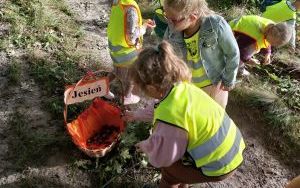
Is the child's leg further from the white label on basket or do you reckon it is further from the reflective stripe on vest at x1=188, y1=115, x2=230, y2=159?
the white label on basket

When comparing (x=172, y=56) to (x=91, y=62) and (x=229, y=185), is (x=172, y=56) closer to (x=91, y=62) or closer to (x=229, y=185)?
(x=229, y=185)

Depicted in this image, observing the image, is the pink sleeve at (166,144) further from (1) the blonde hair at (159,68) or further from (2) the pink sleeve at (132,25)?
(2) the pink sleeve at (132,25)

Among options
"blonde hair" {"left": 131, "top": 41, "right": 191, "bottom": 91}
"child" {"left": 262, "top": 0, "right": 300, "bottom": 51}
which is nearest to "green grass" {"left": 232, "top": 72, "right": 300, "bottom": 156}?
"child" {"left": 262, "top": 0, "right": 300, "bottom": 51}

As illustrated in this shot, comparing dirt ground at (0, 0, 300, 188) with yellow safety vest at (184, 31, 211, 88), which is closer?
yellow safety vest at (184, 31, 211, 88)

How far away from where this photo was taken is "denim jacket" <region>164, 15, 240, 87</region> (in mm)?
3344

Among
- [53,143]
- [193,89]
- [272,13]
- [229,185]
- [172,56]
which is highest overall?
[172,56]

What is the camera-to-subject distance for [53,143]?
4066mm

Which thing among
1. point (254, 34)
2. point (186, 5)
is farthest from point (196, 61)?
point (254, 34)

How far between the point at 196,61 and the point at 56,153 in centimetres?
152

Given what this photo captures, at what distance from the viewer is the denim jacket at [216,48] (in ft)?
11.0

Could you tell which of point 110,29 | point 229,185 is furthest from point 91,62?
point 229,185

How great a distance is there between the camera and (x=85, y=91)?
388 cm

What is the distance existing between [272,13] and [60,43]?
251cm

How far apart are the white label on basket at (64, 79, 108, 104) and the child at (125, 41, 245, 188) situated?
1.22m
